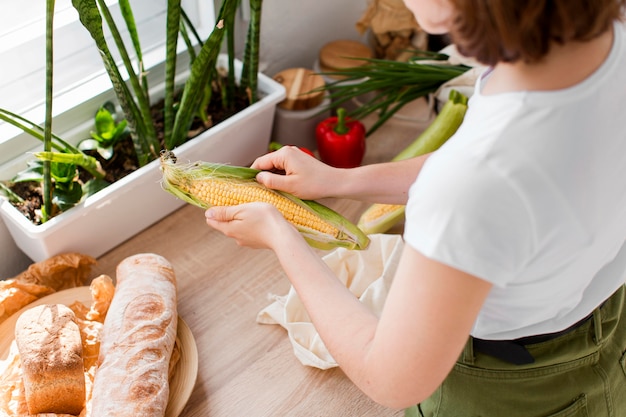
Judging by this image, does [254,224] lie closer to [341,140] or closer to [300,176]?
[300,176]

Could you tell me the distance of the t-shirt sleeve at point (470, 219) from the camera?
21.3 inches

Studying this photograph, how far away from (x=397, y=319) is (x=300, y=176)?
0.42 metres

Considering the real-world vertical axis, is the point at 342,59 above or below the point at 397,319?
below

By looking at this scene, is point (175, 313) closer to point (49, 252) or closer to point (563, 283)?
point (49, 252)

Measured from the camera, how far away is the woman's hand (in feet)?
2.74

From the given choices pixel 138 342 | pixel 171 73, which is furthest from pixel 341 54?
pixel 138 342

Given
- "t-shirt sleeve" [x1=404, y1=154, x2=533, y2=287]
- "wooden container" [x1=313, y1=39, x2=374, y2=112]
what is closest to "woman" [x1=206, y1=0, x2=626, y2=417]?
"t-shirt sleeve" [x1=404, y1=154, x2=533, y2=287]

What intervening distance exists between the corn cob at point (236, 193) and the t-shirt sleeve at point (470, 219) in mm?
451

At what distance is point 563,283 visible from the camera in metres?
0.68

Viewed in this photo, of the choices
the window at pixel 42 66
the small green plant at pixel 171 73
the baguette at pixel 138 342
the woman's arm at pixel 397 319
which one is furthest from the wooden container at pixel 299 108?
the woman's arm at pixel 397 319

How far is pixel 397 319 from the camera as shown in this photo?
2.05 feet

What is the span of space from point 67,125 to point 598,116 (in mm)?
975

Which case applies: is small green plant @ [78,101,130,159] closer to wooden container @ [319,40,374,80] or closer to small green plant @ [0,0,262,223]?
small green plant @ [0,0,262,223]

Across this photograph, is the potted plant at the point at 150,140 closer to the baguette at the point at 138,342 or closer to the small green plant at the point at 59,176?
the small green plant at the point at 59,176
